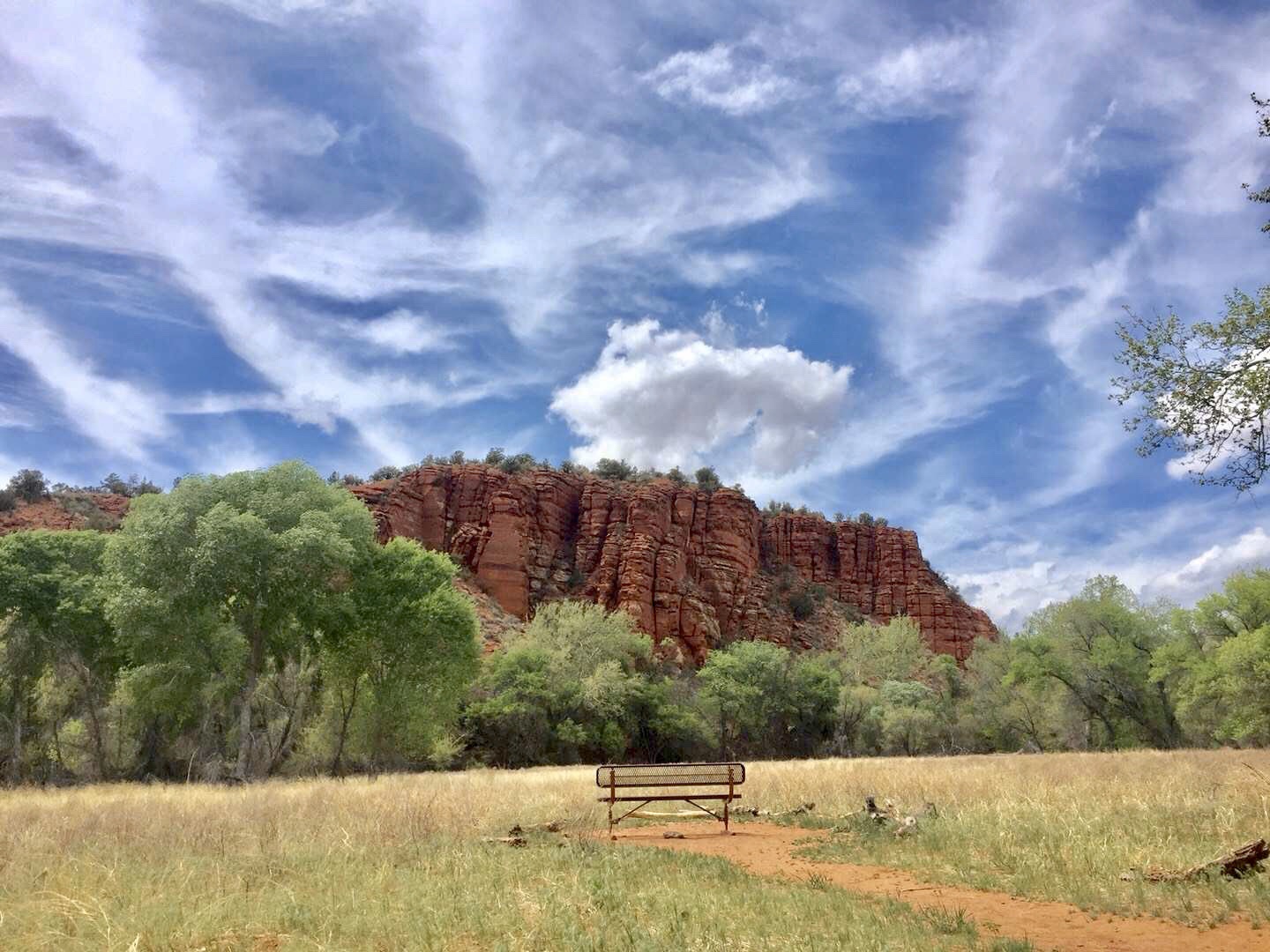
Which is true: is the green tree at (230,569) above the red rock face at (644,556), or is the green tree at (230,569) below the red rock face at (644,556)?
below

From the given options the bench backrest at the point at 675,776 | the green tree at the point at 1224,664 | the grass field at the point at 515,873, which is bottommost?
the grass field at the point at 515,873

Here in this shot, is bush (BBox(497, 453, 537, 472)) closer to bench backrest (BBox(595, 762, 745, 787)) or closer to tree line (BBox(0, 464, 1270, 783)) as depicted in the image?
tree line (BBox(0, 464, 1270, 783))

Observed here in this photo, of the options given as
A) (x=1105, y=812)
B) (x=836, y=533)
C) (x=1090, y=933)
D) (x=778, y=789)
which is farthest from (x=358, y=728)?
(x=836, y=533)

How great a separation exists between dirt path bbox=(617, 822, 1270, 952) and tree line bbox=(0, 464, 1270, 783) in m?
21.4

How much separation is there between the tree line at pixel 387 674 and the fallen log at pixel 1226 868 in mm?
25300

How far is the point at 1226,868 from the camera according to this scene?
7906mm

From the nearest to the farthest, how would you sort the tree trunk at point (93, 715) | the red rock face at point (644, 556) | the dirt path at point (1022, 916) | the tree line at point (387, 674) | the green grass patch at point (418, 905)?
1. the green grass patch at point (418, 905)
2. the dirt path at point (1022, 916)
3. the tree line at point (387, 674)
4. the tree trunk at point (93, 715)
5. the red rock face at point (644, 556)

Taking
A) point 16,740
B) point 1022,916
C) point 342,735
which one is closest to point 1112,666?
point 342,735

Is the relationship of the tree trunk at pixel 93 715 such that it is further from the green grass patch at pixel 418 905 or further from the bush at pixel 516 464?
the bush at pixel 516 464

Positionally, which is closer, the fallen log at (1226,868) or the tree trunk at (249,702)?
the fallen log at (1226,868)

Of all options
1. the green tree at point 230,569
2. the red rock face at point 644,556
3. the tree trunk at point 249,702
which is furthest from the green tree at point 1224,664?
the red rock face at point 644,556

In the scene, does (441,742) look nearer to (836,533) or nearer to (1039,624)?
(1039,624)

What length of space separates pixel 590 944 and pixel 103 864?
612 centimetres

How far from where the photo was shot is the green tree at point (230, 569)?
25.9m
